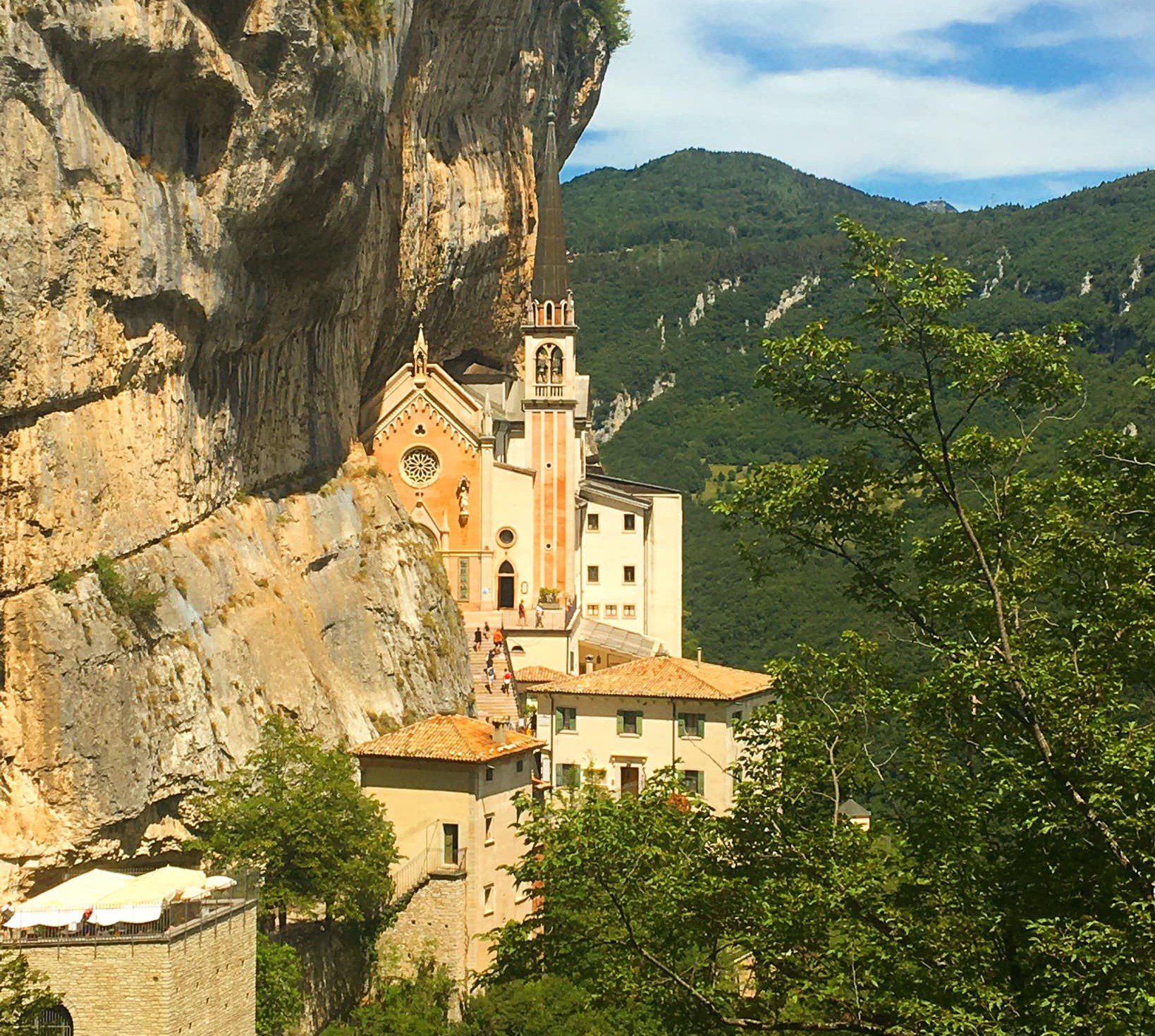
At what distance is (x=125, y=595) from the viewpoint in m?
33.8

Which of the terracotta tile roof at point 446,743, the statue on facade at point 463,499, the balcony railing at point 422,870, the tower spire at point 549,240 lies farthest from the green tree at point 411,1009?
the tower spire at point 549,240

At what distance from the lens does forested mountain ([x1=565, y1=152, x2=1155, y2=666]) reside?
91750 millimetres

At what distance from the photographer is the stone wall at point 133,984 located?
2589 cm

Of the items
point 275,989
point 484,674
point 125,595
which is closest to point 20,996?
point 275,989

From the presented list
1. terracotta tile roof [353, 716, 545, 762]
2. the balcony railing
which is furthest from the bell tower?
the balcony railing

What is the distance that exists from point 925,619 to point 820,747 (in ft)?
5.46

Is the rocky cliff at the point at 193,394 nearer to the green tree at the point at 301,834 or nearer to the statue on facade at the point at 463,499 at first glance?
the green tree at the point at 301,834

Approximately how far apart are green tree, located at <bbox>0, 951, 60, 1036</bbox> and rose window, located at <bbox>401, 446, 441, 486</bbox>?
39422mm

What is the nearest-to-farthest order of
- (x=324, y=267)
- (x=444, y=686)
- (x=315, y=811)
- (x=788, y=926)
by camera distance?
(x=788, y=926)
(x=315, y=811)
(x=324, y=267)
(x=444, y=686)

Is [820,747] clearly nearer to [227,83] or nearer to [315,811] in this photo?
[315,811]

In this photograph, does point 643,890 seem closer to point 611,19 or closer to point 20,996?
point 20,996

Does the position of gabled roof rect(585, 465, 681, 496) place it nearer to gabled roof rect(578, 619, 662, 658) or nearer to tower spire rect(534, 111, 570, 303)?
gabled roof rect(578, 619, 662, 658)

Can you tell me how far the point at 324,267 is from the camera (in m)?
43.6

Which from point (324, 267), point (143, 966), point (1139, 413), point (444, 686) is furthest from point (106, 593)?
point (1139, 413)
